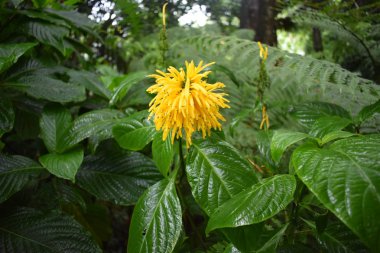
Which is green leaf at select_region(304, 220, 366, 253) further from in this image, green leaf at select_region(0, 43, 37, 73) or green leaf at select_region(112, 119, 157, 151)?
green leaf at select_region(0, 43, 37, 73)

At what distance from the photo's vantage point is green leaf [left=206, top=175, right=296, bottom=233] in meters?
0.56

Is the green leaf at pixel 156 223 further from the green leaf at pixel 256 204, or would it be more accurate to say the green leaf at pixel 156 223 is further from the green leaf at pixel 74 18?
the green leaf at pixel 74 18

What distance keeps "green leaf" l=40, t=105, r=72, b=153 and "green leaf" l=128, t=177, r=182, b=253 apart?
440 mm

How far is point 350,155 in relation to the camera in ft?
1.84

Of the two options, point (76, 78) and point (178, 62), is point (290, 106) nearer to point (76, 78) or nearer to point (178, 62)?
point (76, 78)

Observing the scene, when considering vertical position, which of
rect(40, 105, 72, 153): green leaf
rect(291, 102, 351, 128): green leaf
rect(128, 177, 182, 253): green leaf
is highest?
rect(291, 102, 351, 128): green leaf

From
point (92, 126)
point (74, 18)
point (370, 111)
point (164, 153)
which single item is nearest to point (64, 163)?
point (92, 126)

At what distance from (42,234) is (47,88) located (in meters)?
0.53

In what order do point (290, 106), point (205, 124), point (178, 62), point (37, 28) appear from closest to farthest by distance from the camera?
point (205, 124) → point (290, 106) → point (37, 28) → point (178, 62)

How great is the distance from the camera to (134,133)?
0.86 meters

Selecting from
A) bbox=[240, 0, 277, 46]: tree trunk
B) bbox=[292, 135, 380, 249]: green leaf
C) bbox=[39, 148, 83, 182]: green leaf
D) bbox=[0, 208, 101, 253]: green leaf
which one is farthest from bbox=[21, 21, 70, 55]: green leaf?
bbox=[240, 0, 277, 46]: tree trunk

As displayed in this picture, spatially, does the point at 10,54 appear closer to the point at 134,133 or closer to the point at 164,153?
the point at 134,133

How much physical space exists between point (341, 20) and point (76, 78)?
4.25 feet

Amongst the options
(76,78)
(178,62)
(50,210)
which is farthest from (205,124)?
(178,62)
